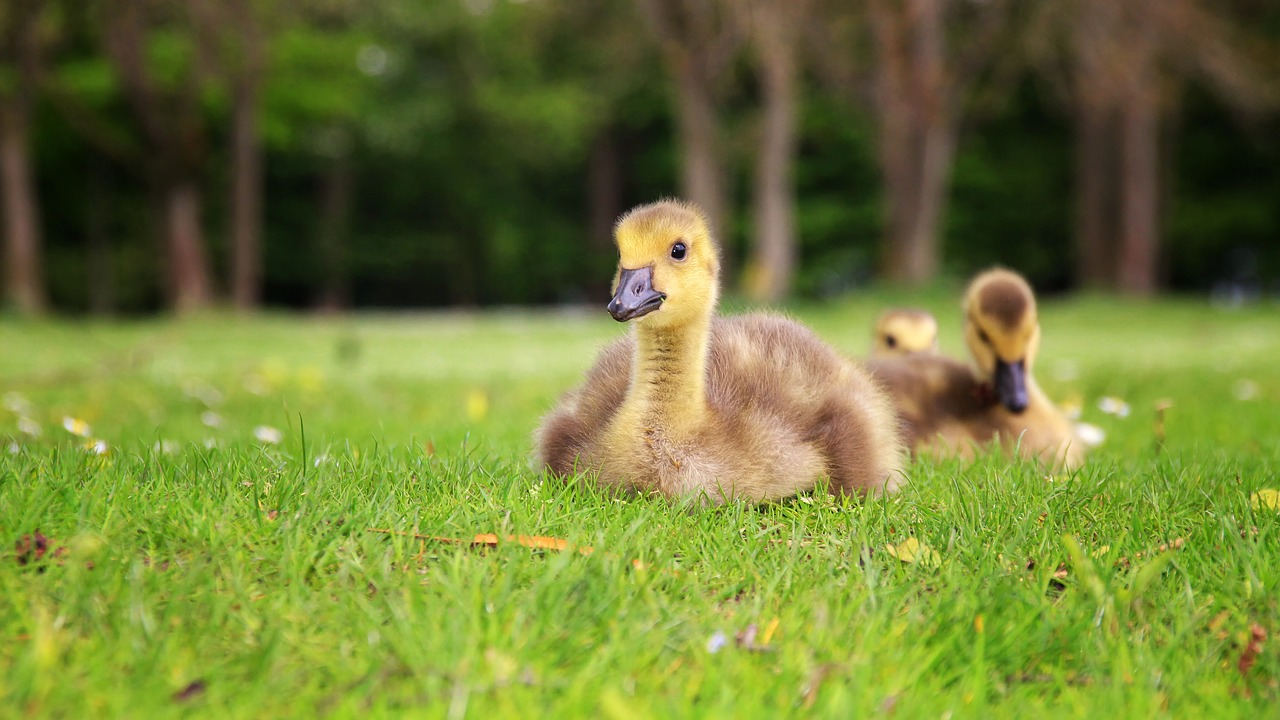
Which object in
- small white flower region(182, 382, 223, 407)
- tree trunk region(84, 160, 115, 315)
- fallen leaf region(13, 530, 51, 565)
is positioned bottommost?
tree trunk region(84, 160, 115, 315)

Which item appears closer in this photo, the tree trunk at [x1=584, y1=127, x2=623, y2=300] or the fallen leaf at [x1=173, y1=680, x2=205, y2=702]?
the fallen leaf at [x1=173, y1=680, x2=205, y2=702]

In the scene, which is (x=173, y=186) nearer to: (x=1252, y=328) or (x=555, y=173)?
(x=1252, y=328)

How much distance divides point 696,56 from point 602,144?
21.1 m

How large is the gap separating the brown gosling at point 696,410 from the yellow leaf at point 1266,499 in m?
1.09

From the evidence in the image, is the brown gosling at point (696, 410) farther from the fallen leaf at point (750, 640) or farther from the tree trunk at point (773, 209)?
the tree trunk at point (773, 209)

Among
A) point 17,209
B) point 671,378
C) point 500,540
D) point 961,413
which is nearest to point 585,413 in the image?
point 671,378

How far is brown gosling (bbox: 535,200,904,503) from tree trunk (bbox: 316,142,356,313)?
37.0 metres

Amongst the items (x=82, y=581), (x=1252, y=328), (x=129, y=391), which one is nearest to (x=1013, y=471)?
(x=82, y=581)

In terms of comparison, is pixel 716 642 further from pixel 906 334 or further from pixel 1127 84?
pixel 1127 84

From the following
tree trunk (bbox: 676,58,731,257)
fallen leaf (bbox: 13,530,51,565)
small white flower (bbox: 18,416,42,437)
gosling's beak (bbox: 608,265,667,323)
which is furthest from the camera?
tree trunk (bbox: 676,58,731,257)

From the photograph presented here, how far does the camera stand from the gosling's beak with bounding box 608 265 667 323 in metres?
2.99

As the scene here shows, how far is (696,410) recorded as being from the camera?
3.24 metres

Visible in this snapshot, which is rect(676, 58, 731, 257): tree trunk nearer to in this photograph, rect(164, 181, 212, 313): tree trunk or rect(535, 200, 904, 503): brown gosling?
rect(164, 181, 212, 313): tree trunk

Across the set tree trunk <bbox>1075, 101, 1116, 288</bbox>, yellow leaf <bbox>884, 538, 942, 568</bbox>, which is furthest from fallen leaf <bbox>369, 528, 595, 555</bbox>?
tree trunk <bbox>1075, 101, 1116, 288</bbox>
